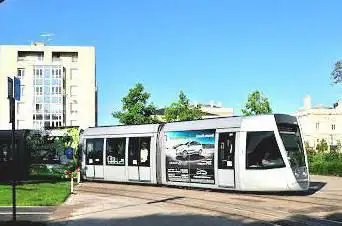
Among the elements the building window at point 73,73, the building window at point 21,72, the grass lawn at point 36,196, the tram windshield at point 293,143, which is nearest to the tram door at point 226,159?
the tram windshield at point 293,143

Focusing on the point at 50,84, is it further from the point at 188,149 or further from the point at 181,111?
the point at 188,149

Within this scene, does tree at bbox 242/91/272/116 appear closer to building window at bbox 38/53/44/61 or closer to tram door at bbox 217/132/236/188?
tram door at bbox 217/132/236/188

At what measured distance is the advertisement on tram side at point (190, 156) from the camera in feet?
76.9

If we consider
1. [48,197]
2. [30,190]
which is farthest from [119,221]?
[30,190]

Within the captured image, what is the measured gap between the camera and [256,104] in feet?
185

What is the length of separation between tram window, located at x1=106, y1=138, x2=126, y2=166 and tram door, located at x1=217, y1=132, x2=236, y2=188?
21.6 ft

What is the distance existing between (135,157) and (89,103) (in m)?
69.1

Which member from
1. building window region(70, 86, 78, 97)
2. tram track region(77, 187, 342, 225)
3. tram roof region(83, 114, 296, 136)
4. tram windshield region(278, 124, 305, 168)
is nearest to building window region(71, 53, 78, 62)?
building window region(70, 86, 78, 97)

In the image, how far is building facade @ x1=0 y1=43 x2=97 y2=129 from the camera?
92.1 metres

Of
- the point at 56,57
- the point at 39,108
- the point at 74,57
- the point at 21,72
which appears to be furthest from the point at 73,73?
the point at 39,108

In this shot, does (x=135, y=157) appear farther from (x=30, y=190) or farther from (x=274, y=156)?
(x=274, y=156)

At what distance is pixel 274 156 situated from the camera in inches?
828

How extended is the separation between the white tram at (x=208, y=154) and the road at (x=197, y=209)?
737 millimetres

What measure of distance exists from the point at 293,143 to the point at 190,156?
15.4 ft
